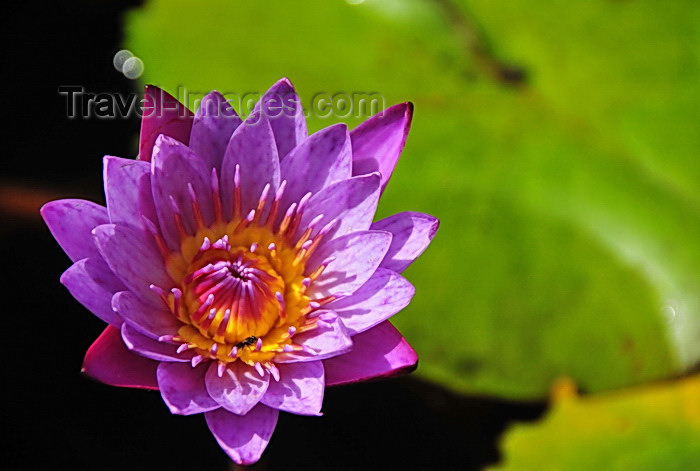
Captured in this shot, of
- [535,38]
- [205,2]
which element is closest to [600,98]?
[535,38]

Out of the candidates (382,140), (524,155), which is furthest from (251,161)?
(524,155)

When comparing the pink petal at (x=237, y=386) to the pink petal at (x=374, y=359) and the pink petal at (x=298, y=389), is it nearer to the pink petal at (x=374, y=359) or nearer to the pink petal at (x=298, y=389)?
the pink petal at (x=298, y=389)

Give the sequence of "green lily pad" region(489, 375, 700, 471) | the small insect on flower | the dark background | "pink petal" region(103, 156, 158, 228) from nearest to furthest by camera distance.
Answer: "pink petal" region(103, 156, 158, 228), the small insect on flower, "green lily pad" region(489, 375, 700, 471), the dark background

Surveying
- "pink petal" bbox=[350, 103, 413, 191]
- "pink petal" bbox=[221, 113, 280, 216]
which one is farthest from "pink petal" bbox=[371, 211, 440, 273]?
"pink petal" bbox=[221, 113, 280, 216]

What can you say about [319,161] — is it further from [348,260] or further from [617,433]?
[617,433]

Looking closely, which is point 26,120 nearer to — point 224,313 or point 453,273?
point 224,313

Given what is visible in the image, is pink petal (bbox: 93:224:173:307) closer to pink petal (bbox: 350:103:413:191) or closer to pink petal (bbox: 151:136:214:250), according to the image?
pink petal (bbox: 151:136:214:250)
